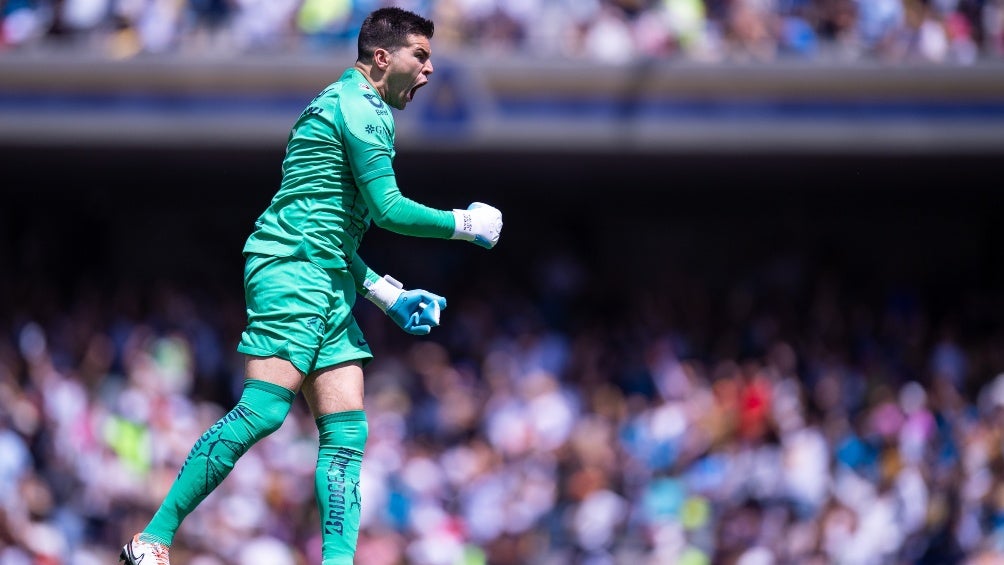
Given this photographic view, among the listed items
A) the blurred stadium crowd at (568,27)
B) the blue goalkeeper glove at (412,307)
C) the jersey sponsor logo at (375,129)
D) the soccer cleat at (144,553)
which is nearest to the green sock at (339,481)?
the blue goalkeeper glove at (412,307)

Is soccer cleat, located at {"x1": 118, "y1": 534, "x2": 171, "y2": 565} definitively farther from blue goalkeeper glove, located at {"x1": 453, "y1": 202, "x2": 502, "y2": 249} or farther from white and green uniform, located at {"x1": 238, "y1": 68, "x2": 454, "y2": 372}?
blue goalkeeper glove, located at {"x1": 453, "y1": 202, "x2": 502, "y2": 249}

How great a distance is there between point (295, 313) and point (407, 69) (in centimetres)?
106

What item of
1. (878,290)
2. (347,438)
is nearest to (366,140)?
(347,438)

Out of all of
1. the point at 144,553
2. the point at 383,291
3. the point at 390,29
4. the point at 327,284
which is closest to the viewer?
the point at 144,553

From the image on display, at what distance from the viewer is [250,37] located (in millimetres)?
14328

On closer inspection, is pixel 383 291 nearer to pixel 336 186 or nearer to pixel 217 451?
pixel 336 186

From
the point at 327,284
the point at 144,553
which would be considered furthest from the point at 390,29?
the point at 144,553

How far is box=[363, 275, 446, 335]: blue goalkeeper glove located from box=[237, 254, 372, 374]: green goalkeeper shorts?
0.81ft

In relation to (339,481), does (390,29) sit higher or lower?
higher

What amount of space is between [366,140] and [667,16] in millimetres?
9255

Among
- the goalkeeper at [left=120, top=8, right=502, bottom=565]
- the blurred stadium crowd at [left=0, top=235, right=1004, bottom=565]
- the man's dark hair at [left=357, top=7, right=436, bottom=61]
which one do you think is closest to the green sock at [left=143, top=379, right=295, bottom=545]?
the goalkeeper at [left=120, top=8, right=502, bottom=565]

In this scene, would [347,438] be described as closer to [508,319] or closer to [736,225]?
[508,319]

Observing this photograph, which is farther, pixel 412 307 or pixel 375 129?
pixel 412 307

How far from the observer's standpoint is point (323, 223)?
5492mm
